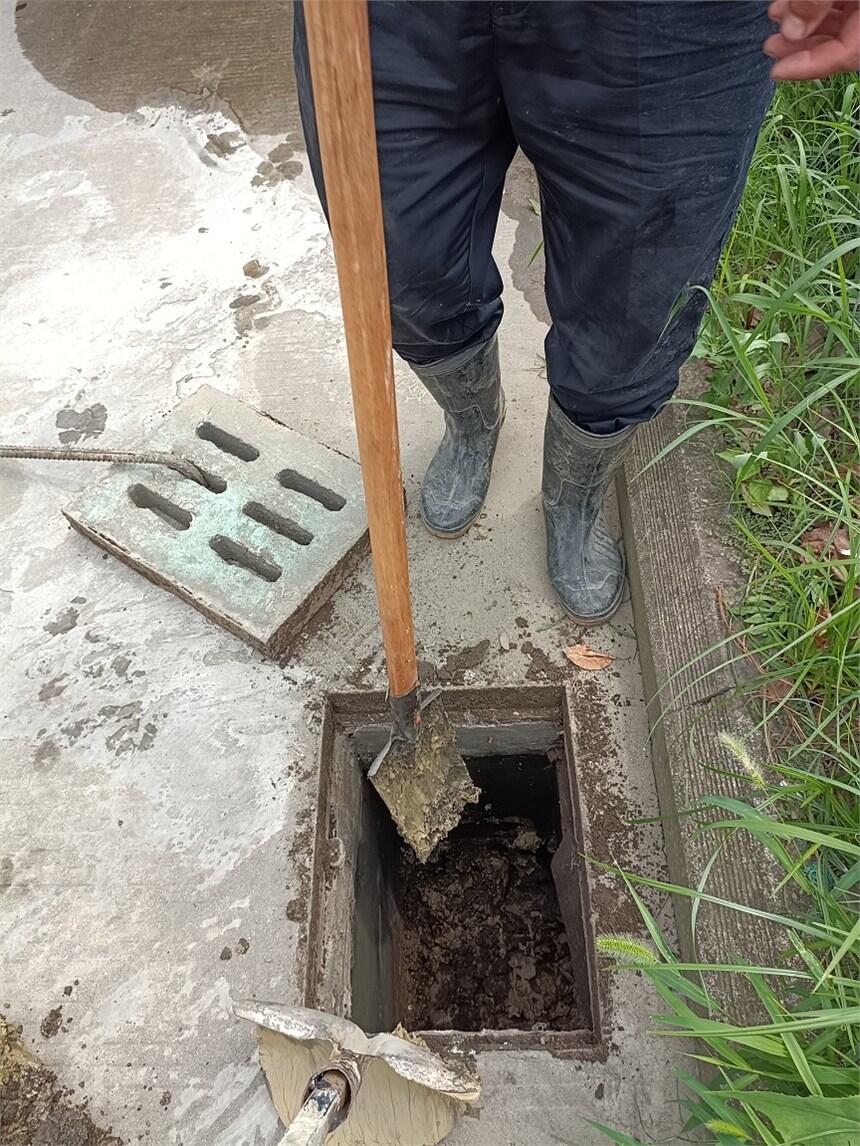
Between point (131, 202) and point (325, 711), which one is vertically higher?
point (131, 202)

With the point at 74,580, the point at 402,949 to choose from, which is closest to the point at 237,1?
the point at 74,580

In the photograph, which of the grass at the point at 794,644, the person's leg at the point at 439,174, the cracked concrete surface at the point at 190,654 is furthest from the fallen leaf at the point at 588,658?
the person's leg at the point at 439,174

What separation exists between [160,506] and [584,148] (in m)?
1.20

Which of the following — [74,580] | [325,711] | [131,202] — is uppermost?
[131,202]

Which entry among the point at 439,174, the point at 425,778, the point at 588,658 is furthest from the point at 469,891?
the point at 439,174

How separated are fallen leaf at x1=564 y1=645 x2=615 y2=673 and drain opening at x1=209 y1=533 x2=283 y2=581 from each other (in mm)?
615

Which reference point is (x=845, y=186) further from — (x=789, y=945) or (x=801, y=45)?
(x=789, y=945)

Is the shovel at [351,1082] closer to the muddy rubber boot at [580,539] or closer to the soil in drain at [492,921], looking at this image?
the soil in drain at [492,921]

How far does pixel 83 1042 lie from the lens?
1293mm

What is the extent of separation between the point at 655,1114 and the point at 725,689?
2.10 feet

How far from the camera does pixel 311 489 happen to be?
1.80 m

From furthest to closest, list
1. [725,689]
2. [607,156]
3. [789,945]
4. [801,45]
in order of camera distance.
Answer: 1. [725,689]
2. [789,945]
3. [607,156]
4. [801,45]

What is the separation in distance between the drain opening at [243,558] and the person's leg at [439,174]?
49 cm

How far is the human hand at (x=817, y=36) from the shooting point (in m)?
0.79
